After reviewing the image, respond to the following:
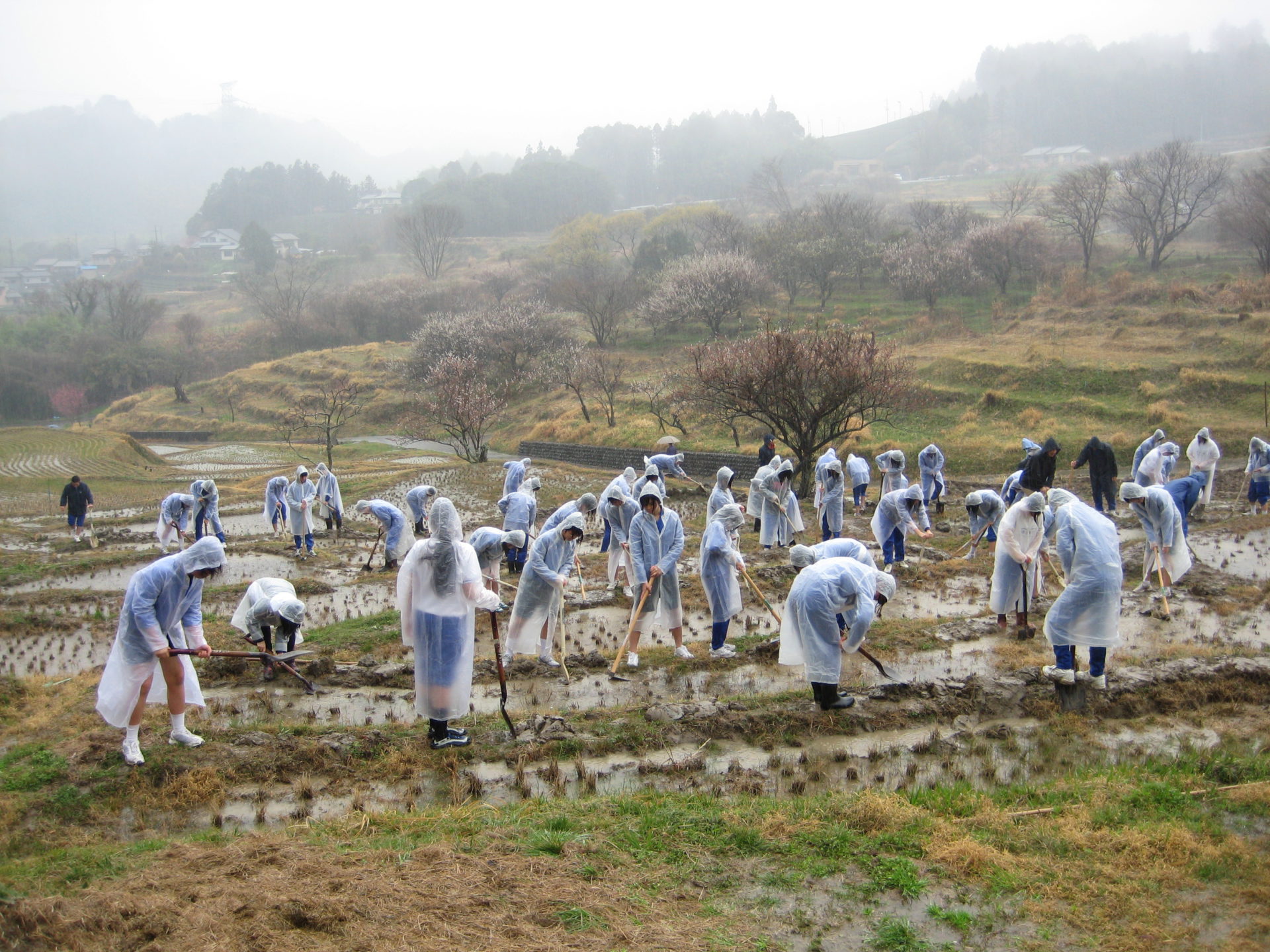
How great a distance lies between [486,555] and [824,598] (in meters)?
A: 3.81

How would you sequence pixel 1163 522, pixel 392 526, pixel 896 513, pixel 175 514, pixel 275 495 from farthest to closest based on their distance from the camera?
pixel 275 495 → pixel 175 514 → pixel 392 526 → pixel 896 513 → pixel 1163 522

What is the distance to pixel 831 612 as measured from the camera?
784cm

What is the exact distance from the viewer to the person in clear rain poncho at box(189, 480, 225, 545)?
16.6 metres

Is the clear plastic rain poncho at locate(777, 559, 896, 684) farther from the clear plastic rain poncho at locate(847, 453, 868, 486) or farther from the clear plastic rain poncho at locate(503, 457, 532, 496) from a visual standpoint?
the clear plastic rain poncho at locate(847, 453, 868, 486)

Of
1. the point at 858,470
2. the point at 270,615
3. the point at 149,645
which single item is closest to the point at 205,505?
the point at 270,615

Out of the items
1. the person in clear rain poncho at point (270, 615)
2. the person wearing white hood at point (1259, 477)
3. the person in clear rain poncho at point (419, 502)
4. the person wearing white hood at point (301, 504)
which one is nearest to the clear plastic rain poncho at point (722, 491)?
the person in clear rain poncho at point (270, 615)

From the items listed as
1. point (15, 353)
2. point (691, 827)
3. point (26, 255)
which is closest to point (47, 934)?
point (691, 827)

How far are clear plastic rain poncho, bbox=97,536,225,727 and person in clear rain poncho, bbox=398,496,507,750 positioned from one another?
169 cm

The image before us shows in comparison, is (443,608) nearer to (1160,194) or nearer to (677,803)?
(677,803)

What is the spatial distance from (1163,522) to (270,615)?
35.9ft

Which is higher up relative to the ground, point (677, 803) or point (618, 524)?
point (618, 524)

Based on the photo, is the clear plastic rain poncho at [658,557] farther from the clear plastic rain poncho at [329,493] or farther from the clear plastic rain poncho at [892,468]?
the clear plastic rain poncho at [329,493]

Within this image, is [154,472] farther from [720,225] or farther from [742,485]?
[720,225]

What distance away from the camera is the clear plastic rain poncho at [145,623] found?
7.35 metres
